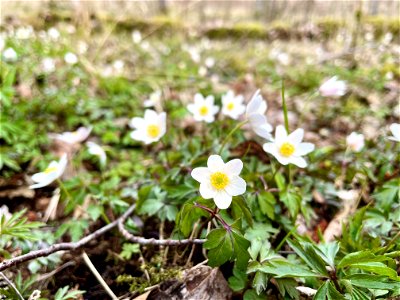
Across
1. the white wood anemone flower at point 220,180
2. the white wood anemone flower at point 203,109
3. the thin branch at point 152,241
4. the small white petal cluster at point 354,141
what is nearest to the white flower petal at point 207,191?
the white wood anemone flower at point 220,180

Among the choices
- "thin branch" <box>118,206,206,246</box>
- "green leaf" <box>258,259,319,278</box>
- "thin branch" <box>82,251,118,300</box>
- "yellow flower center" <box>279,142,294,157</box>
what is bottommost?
"thin branch" <box>82,251,118,300</box>

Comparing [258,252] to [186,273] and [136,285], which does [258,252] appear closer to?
[186,273]

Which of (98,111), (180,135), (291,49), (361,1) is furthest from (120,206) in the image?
(291,49)

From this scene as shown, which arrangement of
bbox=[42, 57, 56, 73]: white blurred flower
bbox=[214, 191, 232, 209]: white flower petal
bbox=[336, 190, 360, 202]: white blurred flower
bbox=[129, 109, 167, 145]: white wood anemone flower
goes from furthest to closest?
bbox=[42, 57, 56, 73]: white blurred flower < bbox=[336, 190, 360, 202]: white blurred flower < bbox=[129, 109, 167, 145]: white wood anemone flower < bbox=[214, 191, 232, 209]: white flower petal

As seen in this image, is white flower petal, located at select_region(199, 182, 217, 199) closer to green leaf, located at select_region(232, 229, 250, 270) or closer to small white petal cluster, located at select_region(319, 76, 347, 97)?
green leaf, located at select_region(232, 229, 250, 270)

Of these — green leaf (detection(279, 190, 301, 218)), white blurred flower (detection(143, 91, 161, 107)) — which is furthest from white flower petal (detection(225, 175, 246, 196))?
white blurred flower (detection(143, 91, 161, 107))

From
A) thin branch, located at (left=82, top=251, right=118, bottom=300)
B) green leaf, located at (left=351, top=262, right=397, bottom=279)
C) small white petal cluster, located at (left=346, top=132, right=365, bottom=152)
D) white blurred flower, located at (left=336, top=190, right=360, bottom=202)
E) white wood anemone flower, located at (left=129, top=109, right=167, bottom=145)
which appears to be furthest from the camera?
small white petal cluster, located at (left=346, top=132, right=365, bottom=152)

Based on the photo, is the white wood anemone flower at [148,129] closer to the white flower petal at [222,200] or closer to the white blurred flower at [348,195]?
the white flower petal at [222,200]

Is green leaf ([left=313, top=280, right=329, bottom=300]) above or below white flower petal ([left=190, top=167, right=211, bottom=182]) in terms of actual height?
below
